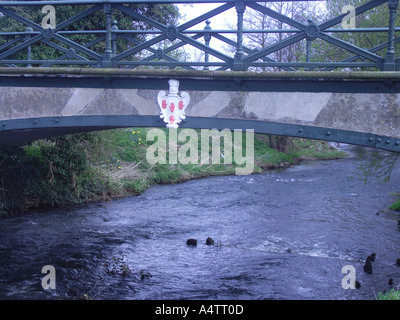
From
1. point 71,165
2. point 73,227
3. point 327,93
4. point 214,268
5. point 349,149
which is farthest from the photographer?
point 349,149

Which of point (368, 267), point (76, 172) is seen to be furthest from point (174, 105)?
point (76, 172)

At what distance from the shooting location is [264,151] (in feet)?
81.8

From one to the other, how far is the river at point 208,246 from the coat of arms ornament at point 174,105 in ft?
10.5

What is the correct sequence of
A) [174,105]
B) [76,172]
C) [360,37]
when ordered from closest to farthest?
1. [174,105]
2. [360,37]
3. [76,172]

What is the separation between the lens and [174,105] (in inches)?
273

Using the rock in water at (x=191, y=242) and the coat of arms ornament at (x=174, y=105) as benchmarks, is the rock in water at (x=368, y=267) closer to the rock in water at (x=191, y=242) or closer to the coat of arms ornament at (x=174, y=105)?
the rock in water at (x=191, y=242)

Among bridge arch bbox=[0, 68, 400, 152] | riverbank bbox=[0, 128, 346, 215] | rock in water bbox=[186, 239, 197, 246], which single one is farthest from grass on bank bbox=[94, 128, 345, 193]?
bridge arch bbox=[0, 68, 400, 152]

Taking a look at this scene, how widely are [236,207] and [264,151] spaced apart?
10.6 m

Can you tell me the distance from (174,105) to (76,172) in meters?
8.87

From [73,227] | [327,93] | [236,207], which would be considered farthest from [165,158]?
[327,93]

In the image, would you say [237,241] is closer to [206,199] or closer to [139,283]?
[139,283]

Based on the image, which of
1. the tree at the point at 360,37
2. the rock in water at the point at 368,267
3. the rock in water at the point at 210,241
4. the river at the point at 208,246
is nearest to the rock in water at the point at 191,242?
the river at the point at 208,246

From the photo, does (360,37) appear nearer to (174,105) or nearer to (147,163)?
(174,105)

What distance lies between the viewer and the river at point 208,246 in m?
8.54
